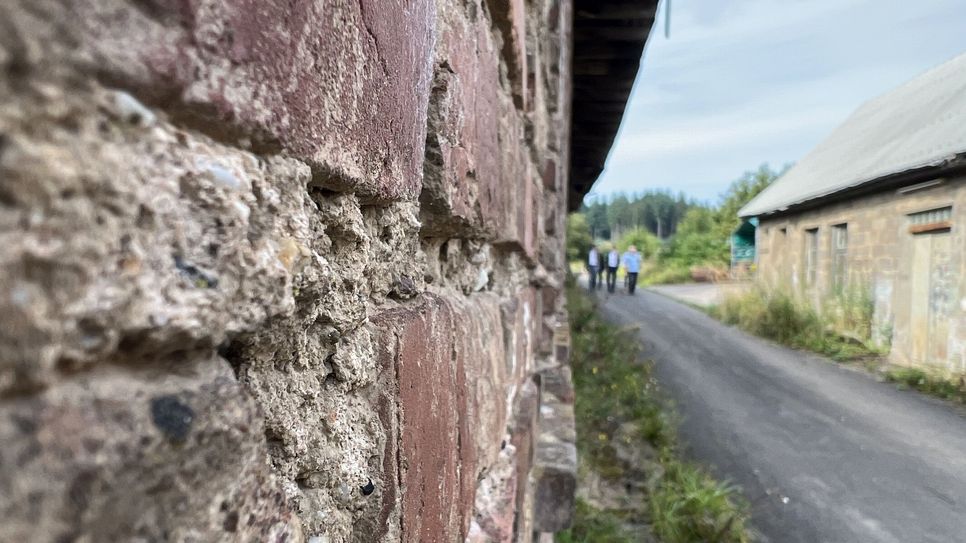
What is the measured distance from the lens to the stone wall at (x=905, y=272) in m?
7.71

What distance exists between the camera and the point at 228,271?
0.32 m

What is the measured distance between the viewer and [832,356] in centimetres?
934

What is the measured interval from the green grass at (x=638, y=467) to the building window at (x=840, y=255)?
16.1ft

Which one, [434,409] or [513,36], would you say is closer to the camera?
[434,409]

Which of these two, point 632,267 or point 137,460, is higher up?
point 137,460

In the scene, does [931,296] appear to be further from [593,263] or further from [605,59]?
[593,263]

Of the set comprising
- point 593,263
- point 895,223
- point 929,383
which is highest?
point 895,223

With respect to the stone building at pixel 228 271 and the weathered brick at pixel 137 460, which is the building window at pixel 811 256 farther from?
the weathered brick at pixel 137 460

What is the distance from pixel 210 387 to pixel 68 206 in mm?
131

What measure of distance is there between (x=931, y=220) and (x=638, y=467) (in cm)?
643

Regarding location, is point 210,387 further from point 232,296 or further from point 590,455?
point 590,455

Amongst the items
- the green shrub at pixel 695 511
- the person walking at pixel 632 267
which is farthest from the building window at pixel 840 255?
the person walking at pixel 632 267

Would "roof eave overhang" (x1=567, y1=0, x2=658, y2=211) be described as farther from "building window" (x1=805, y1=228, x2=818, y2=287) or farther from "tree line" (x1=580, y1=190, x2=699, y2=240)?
"tree line" (x1=580, y1=190, x2=699, y2=240)

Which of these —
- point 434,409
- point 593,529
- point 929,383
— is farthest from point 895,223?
point 434,409
